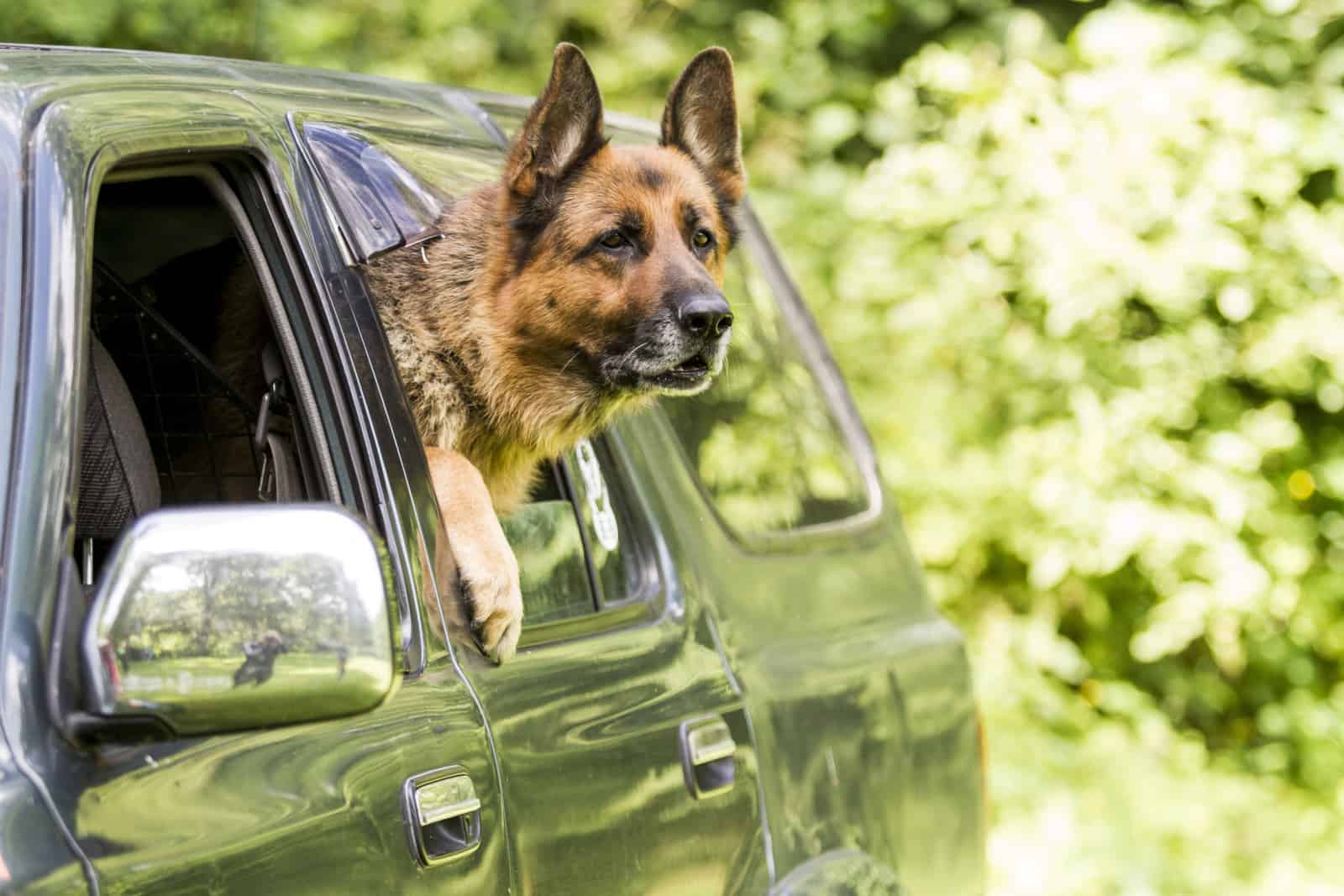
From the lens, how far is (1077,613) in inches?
301

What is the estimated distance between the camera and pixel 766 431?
333 centimetres

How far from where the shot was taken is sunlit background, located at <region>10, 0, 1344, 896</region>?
6.17m

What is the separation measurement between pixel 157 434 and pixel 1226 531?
17.0ft

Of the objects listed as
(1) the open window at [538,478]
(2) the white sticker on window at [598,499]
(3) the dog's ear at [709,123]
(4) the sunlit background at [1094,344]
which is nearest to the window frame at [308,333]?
(1) the open window at [538,478]

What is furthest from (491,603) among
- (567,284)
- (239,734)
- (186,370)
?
(567,284)

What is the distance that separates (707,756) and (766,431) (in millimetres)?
1067

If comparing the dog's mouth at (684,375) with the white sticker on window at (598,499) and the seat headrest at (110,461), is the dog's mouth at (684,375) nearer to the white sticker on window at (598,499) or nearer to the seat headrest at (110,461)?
the white sticker on window at (598,499)

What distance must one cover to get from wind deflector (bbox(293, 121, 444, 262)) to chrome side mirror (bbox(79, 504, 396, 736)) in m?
0.84

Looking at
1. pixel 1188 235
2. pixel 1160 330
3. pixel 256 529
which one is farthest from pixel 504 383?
pixel 1160 330

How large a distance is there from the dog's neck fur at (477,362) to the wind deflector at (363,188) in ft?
0.84

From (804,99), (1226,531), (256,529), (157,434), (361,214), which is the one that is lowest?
(1226,531)

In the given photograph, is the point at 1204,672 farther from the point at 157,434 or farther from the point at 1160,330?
the point at 157,434

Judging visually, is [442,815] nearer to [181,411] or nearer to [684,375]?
[181,411]

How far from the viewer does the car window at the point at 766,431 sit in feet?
10.0
